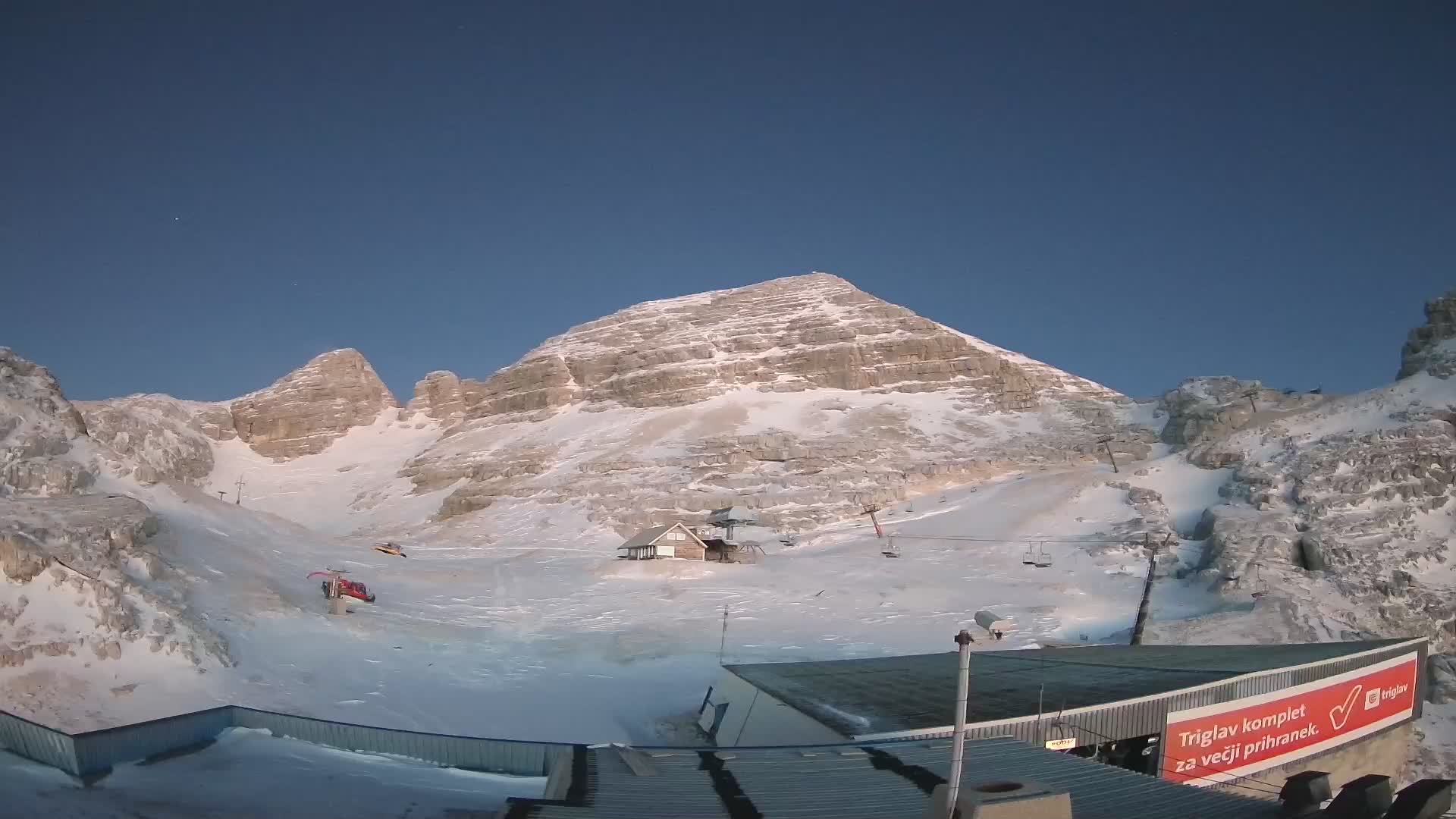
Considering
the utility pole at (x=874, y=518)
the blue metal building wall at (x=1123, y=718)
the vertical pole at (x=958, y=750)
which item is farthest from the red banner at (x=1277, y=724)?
the utility pole at (x=874, y=518)

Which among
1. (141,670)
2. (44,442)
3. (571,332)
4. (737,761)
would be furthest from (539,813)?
(571,332)

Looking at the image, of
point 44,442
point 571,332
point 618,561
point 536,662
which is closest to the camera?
point 536,662

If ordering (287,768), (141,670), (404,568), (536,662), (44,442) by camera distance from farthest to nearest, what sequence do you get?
(404,568) < (44,442) < (536,662) < (141,670) < (287,768)

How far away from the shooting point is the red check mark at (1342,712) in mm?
17578

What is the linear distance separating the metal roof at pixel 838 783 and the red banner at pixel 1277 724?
183 inches

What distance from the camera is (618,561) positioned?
4597 cm

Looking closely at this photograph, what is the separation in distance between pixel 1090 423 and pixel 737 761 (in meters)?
81.3

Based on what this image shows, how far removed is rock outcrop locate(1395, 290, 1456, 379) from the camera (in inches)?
2093

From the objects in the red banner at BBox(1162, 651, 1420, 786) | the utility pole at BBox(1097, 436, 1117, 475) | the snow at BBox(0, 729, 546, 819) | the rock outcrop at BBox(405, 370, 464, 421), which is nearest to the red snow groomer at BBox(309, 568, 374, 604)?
the snow at BBox(0, 729, 546, 819)

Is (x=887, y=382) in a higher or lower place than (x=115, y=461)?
higher

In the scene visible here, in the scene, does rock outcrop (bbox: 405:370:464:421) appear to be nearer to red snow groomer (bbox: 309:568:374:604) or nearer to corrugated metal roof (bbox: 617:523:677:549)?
corrugated metal roof (bbox: 617:523:677:549)

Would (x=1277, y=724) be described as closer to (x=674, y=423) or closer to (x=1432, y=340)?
(x=1432, y=340)

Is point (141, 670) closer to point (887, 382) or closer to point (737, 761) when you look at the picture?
point (737, 761)

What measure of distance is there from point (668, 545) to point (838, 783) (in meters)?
37.8
